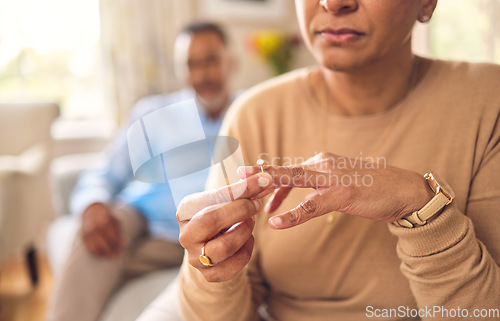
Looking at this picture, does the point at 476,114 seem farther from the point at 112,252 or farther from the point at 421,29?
the point at 112,252

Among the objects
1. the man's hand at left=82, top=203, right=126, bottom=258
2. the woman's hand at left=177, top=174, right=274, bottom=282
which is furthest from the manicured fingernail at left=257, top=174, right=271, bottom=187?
the man's hand at left=82, top=203, right=126, bottom=258

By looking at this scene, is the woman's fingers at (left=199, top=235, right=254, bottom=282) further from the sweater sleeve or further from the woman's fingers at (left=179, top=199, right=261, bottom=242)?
the sweater sleeve

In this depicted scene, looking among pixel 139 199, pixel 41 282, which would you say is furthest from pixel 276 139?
pixel 41 282

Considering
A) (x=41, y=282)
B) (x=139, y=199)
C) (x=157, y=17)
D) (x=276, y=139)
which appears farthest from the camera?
(x=157, y=17)

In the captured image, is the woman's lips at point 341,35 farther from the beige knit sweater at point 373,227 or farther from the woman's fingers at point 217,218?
the woman's fingers at point 217,218

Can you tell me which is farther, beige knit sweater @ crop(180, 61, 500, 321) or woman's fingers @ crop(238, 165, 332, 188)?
beige knit sweater @ crop(180, 61, 500, 321)

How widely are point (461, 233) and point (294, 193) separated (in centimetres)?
28

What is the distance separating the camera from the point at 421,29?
1.26 m

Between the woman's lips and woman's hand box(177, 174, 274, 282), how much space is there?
310 millimetres

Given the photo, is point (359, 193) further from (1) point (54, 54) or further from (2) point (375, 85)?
(1) point (54, 54)

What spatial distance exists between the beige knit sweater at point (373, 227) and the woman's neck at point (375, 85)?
0.9 inches

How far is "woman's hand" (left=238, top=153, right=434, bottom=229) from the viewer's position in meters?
0.55

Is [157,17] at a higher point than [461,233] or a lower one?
higher

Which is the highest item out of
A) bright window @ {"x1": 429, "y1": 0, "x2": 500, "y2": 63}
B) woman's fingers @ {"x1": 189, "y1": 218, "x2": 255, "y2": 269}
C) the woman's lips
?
the woman's lips
